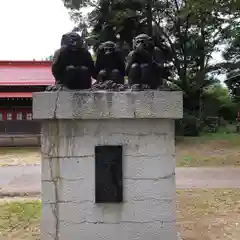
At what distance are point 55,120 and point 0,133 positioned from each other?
16.9 metres

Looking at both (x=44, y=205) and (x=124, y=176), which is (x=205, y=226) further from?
(x=44, y=205)

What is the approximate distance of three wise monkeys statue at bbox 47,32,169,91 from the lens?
15.6ft

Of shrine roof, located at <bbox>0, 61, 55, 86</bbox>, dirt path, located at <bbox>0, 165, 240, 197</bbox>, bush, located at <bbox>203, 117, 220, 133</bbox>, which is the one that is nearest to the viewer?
dirt path, located at <bbox>0, 165, 240, 197</bbox>

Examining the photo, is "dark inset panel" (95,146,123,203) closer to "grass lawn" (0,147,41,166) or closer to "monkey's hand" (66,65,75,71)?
"monkey's hand" (66,65,75,71)

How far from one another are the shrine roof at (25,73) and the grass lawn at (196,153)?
4021 mm

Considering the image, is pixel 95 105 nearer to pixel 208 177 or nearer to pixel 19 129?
pixel 208 177

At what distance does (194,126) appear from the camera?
23.6 metres

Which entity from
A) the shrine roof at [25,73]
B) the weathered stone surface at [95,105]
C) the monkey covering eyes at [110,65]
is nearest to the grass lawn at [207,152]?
the shrine roof at [25,73]

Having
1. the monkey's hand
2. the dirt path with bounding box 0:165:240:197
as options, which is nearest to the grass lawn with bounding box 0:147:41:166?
the dirt path with bounding box 0:165:240:197

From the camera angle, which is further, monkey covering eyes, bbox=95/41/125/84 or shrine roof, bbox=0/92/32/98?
shrine roof, bbox=0/92/32/98

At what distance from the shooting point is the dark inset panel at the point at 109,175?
4.59 meters

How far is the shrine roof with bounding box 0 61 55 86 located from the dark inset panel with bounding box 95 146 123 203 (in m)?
17.2

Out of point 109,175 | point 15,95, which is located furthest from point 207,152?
point 109,175

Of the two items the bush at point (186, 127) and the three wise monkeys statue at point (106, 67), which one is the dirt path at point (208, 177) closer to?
the three wise monkeys statue at point (106, 67)
